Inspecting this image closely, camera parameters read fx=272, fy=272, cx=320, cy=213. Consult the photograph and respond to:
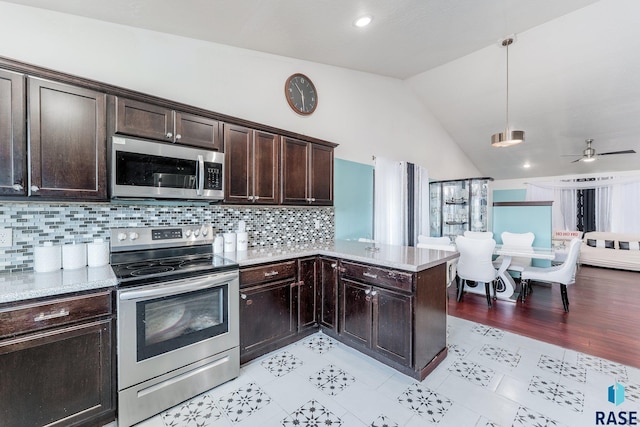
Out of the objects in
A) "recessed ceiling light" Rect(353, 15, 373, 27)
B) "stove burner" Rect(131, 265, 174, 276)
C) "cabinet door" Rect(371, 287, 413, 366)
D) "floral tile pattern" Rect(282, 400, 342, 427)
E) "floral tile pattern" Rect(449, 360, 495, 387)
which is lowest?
"floral tile pattern" Rect(282, 400, 342, 427)

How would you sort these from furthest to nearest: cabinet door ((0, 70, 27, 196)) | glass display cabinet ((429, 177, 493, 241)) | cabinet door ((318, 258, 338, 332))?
glass display cabinet ((429, 177, 493, 241)), cabinet door ((318, 258, 338, 332)), cabinet door ((0, 70, 27, 196))

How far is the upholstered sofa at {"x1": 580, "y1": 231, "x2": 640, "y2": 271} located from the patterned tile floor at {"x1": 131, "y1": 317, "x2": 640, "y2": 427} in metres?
5.56

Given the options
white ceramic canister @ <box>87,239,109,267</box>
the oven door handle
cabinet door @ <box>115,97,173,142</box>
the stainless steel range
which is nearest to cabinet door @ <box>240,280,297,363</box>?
the stainless steel range

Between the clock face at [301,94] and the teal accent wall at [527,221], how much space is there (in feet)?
13.4

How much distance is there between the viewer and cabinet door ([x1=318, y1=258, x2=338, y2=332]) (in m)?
2.61

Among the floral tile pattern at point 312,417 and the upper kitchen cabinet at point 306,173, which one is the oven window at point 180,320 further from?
the upper kitchen cabinet at point 306,173

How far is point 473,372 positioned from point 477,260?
1.81m

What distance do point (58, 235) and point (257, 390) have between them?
1750mm

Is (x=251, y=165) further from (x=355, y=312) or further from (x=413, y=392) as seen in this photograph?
(x=413, y=392)

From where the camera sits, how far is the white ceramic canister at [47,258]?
1.70 meters

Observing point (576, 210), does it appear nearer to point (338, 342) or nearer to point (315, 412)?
point (338, 342)

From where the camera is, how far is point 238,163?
2445mm

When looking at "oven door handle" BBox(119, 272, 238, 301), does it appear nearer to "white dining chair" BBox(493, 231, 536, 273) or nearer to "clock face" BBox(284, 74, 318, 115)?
"clock face" BBox(284, 74, 318, 115)

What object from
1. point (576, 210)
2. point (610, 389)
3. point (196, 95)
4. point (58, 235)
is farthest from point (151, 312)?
point (576, 210)
